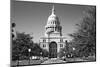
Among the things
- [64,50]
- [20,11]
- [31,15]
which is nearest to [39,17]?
[31,15]

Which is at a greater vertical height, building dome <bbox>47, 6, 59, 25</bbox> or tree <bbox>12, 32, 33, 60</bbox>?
building dome <bbox>47, 6, 59, 25</bbox>

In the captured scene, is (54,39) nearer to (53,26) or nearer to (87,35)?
(53,26)

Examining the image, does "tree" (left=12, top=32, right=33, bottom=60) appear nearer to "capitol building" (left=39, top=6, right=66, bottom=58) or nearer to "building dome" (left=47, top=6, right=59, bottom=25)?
"capitol building" (left=39, top=6, right=66, bottom=58)

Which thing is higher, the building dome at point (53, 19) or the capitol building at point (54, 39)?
the building dome at point (53, 19)

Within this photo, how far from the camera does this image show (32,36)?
449 centimetres

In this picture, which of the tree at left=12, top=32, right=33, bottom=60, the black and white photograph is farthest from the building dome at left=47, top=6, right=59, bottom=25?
the tree at left=12, top=32, right=33, bottom=60

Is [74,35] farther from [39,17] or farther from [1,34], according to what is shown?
[1,34]

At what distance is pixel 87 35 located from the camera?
4965 millimetres

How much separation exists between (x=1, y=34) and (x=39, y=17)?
1.12 meters

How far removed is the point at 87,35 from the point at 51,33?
1081 mm

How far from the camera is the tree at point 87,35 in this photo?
4906 mm

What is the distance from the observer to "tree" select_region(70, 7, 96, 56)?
4.91m

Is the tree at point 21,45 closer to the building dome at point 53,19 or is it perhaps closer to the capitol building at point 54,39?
the capitol building at point 54,39

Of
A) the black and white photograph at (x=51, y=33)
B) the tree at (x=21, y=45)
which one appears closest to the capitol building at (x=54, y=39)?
the black and white photograph at (x=51, y=33)
